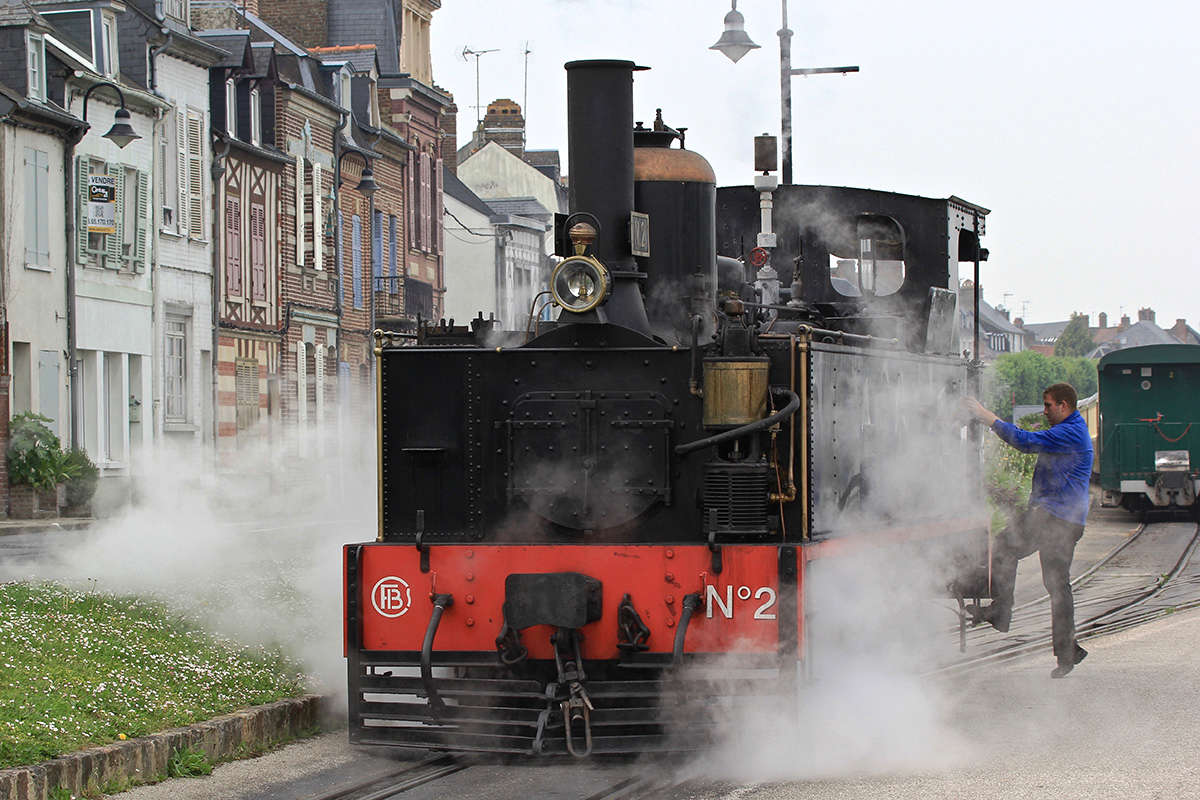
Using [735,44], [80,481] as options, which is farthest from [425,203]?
[735,44]

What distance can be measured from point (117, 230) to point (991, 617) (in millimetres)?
19718

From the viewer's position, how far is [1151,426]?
101ft

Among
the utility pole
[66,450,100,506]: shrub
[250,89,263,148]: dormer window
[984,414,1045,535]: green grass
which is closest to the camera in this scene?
the utility pole

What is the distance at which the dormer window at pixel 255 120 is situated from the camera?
1297 inches

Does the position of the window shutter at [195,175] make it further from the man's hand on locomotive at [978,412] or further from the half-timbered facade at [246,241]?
the man's hand on locomotive at [978,412]

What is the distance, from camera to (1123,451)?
100 ft

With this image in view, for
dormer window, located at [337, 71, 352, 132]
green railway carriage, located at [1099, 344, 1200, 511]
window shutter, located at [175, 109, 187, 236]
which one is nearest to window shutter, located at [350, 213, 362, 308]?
dormer window, located at [337, 71, 352, 132]

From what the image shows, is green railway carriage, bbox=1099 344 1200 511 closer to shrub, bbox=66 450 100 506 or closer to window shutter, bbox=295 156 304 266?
window shutter, bbox=295 156 304 266

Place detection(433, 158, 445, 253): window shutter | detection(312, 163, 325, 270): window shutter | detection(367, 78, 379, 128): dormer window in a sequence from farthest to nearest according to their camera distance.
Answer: detection(433, 158, 445, 253): window shutter
detection(367, 78, 379, 128): dormer window
detection(312, 163, 325, 270): window shutter

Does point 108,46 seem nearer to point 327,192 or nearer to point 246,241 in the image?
point 246,241

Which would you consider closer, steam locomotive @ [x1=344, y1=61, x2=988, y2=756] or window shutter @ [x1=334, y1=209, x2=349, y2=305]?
A: steam locomotive @ [x1=344, y1=61, x2=988, y2=756]

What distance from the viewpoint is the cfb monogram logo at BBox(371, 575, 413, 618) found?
28.6 feet

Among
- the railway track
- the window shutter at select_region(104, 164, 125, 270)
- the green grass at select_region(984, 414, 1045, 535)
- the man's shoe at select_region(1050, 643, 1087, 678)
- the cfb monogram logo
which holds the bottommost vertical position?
the railway track

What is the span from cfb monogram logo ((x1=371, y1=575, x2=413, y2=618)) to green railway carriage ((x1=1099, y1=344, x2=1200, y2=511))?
2379 cm
